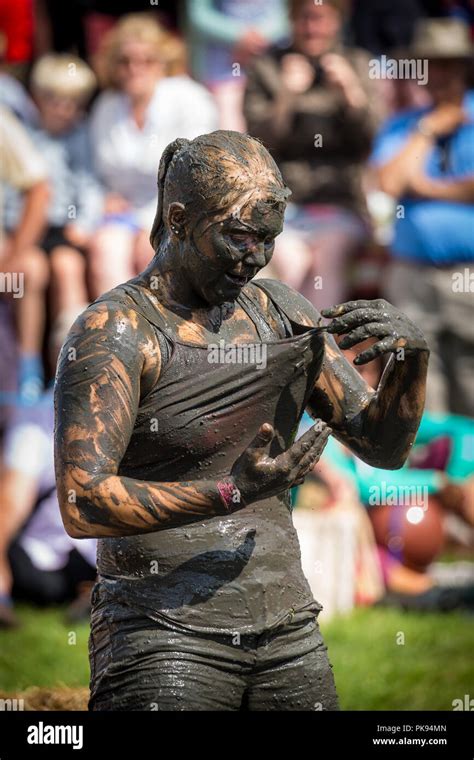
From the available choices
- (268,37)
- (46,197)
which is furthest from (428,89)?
(46,197)

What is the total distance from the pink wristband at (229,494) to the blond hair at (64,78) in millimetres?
7379

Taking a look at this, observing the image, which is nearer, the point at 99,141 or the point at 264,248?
the point at 264,248

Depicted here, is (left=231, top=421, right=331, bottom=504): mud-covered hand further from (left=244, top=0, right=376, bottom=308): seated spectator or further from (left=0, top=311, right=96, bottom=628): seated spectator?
(left=244, top=0, right=376, bottom=308): seated spectator

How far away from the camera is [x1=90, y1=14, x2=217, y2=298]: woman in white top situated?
11.7 m

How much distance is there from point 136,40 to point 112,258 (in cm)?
169

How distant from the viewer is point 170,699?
17.7 feet

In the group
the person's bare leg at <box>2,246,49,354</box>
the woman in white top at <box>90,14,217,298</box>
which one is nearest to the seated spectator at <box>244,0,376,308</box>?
the woman in white top at <box>90,14,217,298</box>

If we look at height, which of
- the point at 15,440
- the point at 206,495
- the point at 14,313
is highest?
the point at 14,313

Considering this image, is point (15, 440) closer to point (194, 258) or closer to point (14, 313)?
point (14, 313)

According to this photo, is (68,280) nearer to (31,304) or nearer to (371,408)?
(31,304)

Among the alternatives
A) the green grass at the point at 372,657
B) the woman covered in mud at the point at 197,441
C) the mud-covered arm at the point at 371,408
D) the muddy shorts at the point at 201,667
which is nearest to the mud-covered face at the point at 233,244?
the woman covered in mud at the point at 197,441
